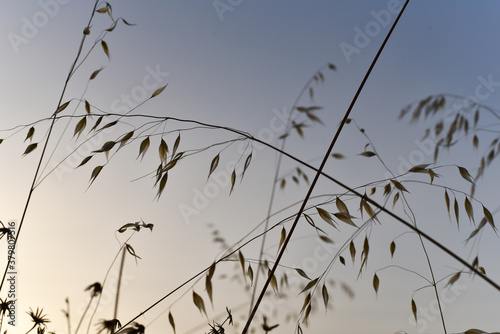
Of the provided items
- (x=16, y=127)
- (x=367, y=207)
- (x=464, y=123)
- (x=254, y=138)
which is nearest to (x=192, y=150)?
(x=254, y=138)

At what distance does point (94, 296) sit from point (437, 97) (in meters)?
1.40

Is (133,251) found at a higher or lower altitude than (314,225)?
higher

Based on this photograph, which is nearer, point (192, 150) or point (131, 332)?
point (131, 332)

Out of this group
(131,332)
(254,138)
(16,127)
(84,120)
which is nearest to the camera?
(131,332)

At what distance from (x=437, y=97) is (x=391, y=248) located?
0.63m

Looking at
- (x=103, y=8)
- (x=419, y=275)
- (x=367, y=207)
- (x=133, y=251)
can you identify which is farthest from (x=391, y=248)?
(x=103, y=8)

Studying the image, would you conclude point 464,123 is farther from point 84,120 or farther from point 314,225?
point 84,120

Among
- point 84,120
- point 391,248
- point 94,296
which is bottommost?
point 391,248

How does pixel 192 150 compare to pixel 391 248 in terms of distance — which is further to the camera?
pixel 391 248

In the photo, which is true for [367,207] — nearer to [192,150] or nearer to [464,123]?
[192,150]

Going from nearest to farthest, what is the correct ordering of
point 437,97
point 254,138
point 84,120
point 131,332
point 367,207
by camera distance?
point 131,332 → point 254,138 → point 367,207 → point 84,120 → point 437,97

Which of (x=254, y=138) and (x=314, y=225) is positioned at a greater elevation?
(x=254, y=138)

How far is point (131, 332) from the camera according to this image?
982 mm

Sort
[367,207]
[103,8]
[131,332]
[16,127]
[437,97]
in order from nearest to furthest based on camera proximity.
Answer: [131,332]
[367,207]
[16,127]
[103,8]
[437,97]
